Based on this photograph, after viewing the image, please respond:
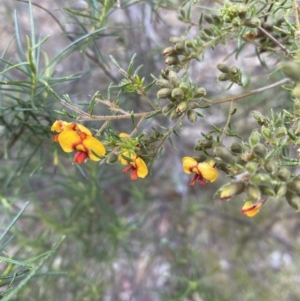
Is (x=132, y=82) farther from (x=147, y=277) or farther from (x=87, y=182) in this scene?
(x=147, y=277)

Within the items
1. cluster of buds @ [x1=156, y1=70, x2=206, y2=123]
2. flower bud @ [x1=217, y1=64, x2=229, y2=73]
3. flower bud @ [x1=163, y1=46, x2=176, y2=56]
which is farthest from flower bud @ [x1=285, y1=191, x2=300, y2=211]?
flower bud @ [x1=163, y1=46, x2=176, y2=56]

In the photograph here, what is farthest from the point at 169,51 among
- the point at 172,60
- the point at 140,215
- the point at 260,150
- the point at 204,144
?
the point at 140,215

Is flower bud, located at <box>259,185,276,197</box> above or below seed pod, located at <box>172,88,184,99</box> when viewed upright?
below

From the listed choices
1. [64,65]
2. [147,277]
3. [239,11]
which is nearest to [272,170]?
[239,11]

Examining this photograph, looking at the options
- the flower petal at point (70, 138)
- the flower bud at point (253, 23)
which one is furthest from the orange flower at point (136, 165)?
the flower bud at point (253, 23)

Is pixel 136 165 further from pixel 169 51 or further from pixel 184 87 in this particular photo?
pixel 169 51

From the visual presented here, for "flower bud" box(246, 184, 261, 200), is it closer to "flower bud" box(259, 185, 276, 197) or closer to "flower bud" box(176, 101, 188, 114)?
"flower bud" box(259, 185, 276, 197)
